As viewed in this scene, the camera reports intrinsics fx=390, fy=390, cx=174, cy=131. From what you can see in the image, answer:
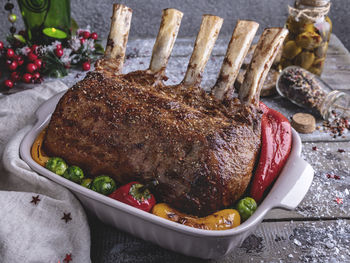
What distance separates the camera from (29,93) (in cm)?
196

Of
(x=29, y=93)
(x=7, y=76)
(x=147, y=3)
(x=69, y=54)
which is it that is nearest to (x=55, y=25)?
(x=69, y=54)

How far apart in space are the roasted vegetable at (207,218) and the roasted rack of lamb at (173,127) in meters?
0.04

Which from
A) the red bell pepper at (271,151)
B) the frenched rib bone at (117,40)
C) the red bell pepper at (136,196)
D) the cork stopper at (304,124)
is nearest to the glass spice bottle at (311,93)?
the cork stopper at (304,124)

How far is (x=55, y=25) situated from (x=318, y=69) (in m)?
1.60

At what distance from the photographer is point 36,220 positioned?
1326mm

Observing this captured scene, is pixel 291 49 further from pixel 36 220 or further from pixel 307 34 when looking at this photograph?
pixel 36 220

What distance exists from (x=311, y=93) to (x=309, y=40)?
1.00 ft

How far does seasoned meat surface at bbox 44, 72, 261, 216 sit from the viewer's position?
129 centimetres

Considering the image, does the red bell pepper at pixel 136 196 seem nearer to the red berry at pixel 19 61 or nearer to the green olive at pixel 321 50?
the red berry at pixel 19 61

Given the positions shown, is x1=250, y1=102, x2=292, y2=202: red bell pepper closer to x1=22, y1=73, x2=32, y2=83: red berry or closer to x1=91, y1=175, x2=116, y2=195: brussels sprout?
x1=91, y1=175, x2=116, y2=195: brussels sprout

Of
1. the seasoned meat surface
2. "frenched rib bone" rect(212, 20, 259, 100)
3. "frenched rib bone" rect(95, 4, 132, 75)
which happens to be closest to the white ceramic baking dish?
the seasoned meat surface

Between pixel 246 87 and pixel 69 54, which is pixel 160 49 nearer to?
pixel 246 87

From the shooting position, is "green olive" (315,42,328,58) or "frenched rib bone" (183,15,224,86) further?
"green olive" (315,42,328,58)

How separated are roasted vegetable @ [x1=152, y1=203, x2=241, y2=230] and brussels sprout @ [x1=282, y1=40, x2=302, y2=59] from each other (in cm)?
127
